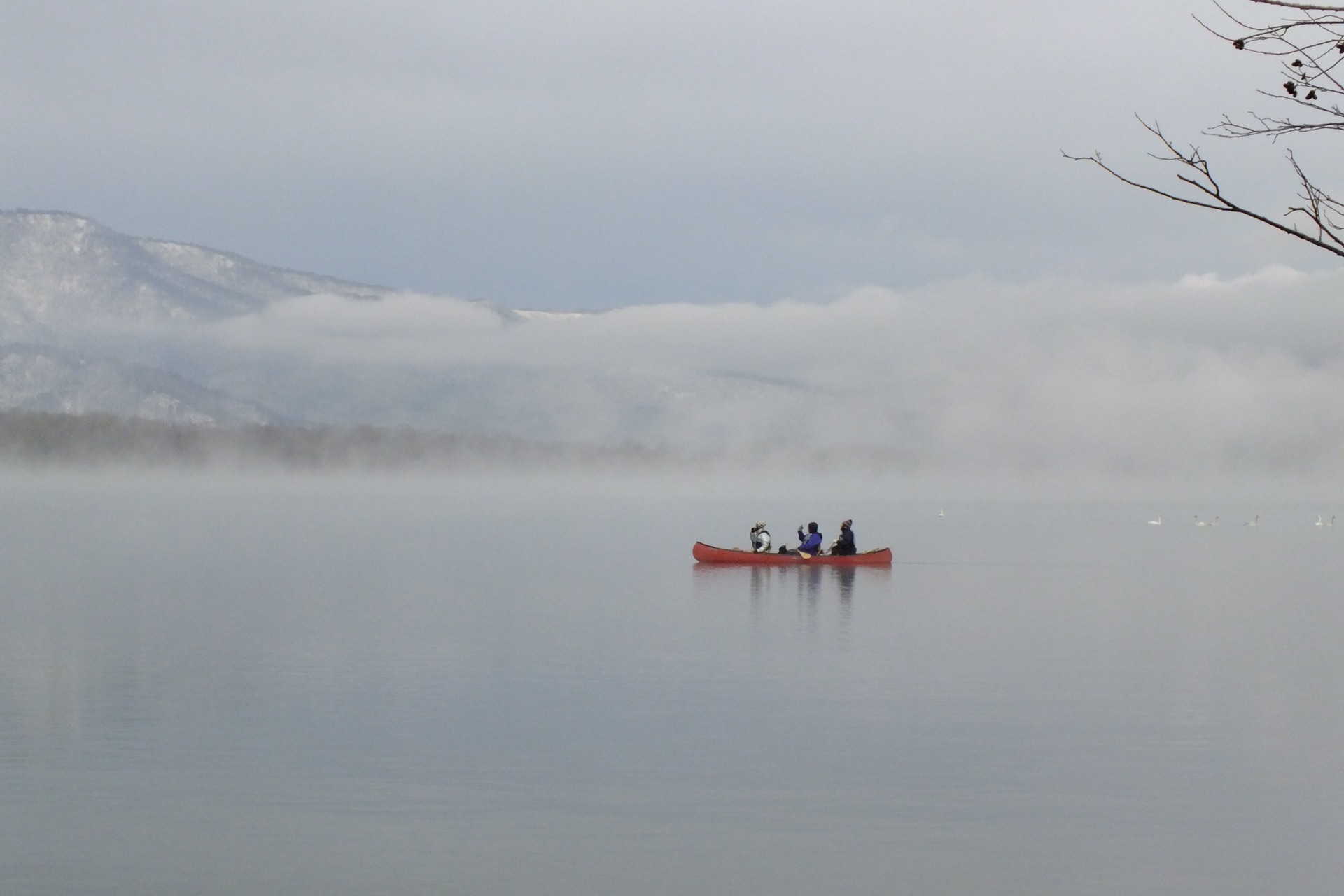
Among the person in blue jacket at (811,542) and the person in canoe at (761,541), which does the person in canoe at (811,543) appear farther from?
the person in canoe at (761,541)

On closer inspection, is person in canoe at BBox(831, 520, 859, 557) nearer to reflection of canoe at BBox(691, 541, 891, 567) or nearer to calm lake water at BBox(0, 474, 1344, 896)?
Answer: reflection of canoe at BBox(691, 541, 891, 567)

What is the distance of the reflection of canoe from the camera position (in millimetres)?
57656

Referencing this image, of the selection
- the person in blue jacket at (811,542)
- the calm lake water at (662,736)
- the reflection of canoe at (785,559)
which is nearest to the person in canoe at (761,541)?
the reflection of canoe at (785,559)

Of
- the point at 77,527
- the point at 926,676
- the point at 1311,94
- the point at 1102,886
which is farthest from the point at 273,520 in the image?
the point at 1311,94

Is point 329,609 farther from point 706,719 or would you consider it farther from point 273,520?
point 273,520

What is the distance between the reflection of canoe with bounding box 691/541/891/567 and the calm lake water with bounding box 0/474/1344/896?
4.73 feet

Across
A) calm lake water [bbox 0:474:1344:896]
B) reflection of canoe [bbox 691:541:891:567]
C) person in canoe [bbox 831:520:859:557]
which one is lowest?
calm lake water [bbox 0:474:1344:896]

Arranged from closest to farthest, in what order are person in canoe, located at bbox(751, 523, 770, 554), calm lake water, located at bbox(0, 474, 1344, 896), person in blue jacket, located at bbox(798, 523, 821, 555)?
calm lake water, located at bbox(0, 474, 1344, 896) < person in blue jacket, located at bbox(798, 523, 821, 555) < person in canoe, located at bbox(751, 523, 770, 554)

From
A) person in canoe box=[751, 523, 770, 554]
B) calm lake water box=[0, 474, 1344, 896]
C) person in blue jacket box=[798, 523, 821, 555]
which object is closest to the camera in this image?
calm lake water box=[0, 474, 1344, 896]

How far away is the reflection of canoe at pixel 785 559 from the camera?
57.7 metres

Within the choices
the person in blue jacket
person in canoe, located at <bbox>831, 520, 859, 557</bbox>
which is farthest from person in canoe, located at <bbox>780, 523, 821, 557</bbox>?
person in canoe, located at <bbox>831, 520, 859, 557</bbox>

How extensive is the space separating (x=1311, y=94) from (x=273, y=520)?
99.8m

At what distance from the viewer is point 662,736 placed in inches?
953

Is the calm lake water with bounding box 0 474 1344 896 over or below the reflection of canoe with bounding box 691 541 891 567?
below
